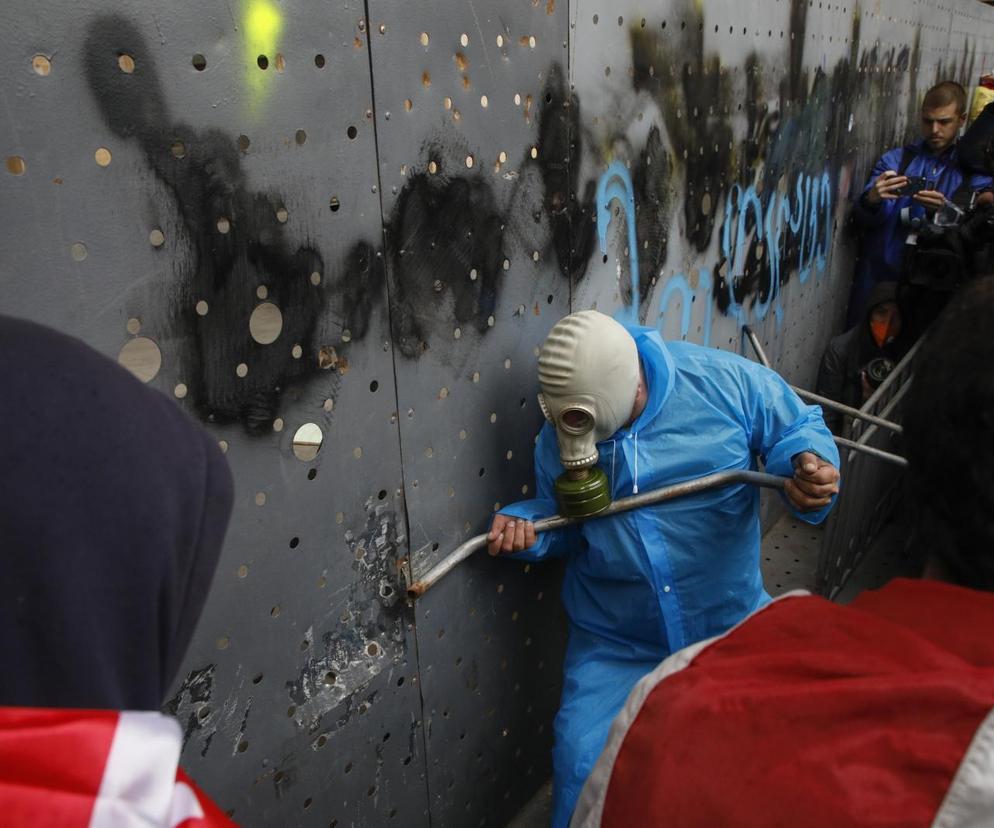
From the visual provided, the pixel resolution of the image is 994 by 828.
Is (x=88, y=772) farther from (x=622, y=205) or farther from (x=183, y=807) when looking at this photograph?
(x=622, y=205)

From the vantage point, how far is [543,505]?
245 cm

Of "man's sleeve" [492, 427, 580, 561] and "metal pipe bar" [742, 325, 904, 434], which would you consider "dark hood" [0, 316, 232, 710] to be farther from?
"metal pipe bar" [742, 325, 904, 434]

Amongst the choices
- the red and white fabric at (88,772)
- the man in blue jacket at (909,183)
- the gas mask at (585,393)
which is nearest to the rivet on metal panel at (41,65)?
the red and white fabric at (88,772)

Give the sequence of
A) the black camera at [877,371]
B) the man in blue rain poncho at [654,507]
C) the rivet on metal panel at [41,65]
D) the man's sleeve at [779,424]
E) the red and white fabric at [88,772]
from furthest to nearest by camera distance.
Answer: the black camera at [877,371]
the man's sleeve at [779,424]
the man in blue rain poncho at [654,507]
the rivet on metal panel at [41,65]
the red and white fabric at [88,772]

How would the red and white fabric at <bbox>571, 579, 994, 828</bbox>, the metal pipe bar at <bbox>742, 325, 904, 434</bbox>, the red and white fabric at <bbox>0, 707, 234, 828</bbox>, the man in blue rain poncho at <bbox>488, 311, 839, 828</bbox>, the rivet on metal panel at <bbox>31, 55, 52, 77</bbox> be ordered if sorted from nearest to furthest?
the red and white fabric at <bbox>0, 707, 234, 828</bbox> < the red and white fabric at <bbox>571, 579, 994, 828</bbox> < the rivet on metal panel at <bbox>31, 55, 52, 77</bbox> < the man in blue rain poncho at <bbox>488, 311, 839, 828</bbox> < the metal pipe bar at <bbox>742, 325, 904, 434</bbox>

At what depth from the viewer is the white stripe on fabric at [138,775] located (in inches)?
27.1

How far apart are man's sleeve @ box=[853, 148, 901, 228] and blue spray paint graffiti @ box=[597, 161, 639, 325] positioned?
3249 millimetres

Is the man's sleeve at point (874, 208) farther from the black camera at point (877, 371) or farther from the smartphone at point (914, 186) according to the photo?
the black camera at point (877, 371)

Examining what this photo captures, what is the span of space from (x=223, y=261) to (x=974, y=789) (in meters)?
1.42

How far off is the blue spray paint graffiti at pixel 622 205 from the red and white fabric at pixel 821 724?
1810 mm

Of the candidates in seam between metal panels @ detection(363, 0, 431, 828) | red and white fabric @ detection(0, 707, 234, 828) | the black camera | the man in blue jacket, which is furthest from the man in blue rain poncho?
the man in blue jacket

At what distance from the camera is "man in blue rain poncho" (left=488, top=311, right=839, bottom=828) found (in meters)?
2.25

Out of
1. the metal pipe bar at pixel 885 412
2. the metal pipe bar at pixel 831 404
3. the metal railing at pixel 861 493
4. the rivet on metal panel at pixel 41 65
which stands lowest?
the metal railing at pixel 861 493

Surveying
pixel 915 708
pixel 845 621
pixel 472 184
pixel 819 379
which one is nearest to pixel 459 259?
pixel 472 184
